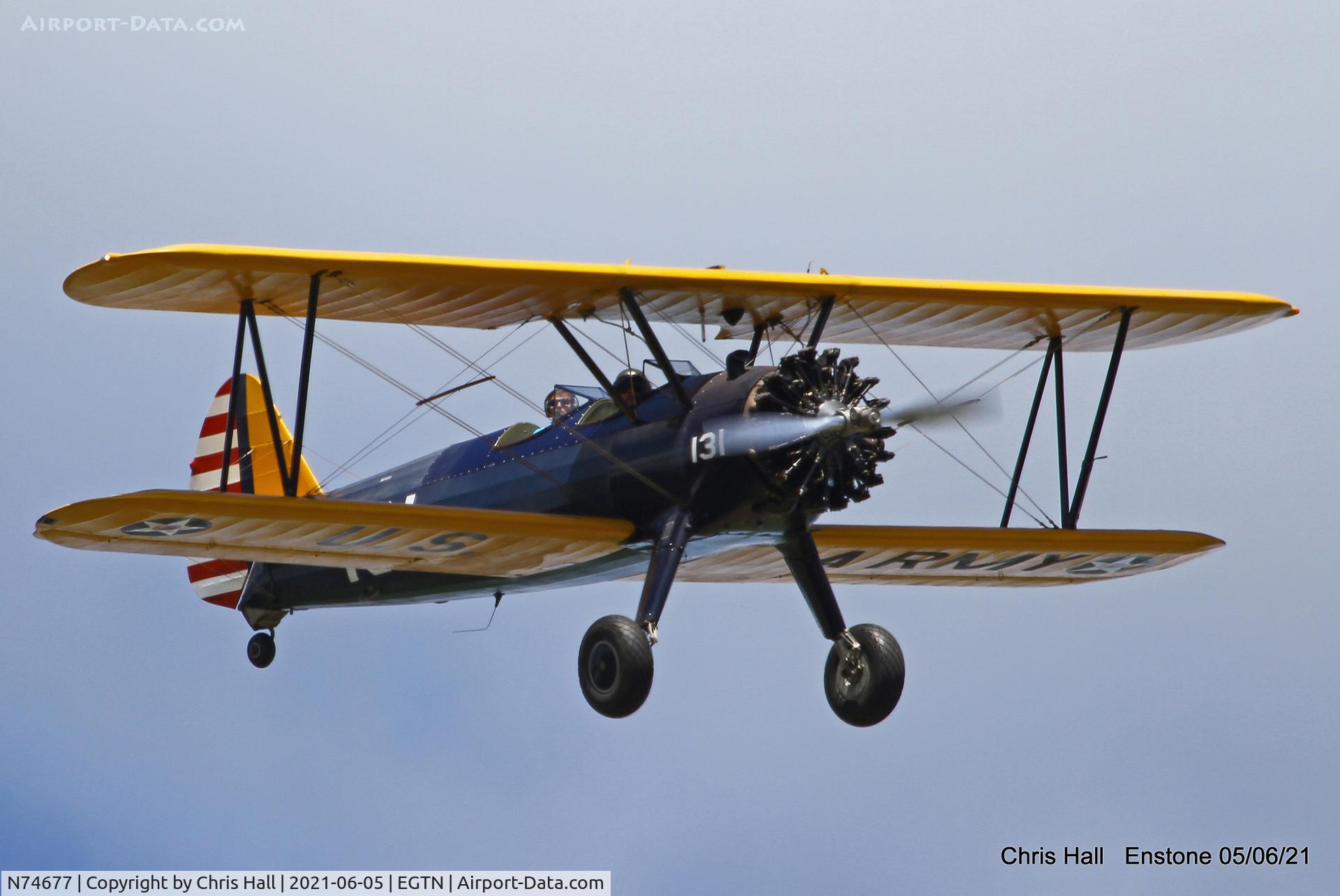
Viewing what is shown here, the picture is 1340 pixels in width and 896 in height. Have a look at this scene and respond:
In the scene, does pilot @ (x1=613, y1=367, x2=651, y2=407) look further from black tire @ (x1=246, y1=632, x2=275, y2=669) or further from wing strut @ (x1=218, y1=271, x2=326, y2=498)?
black tire @ (x1=246, y1=632, x2=275, y2=669)

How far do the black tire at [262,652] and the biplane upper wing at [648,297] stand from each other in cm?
456

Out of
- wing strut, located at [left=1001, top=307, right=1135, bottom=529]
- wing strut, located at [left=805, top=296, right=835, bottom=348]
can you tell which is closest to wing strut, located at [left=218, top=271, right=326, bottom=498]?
wing strut, located at [left=805, top=296, right=835, bottom=348]

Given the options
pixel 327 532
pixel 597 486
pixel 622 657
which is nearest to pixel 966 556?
pixel 597 486

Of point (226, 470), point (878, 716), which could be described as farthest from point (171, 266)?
point (878, 716)

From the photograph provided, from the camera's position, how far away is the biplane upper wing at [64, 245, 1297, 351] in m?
13.9

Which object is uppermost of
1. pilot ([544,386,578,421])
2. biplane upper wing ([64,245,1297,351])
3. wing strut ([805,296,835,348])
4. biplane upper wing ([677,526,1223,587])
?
biplane upper wing ([64,245,1297,351])

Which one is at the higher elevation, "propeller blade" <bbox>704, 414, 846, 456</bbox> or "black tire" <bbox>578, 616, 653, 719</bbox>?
"propeller blade" <bbox>704, 414, 846, 456</bbox>

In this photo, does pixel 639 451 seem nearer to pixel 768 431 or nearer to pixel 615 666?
pixel 768 431

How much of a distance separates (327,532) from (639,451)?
2.27m

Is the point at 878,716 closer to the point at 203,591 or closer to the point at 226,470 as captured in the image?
the point at 226,470

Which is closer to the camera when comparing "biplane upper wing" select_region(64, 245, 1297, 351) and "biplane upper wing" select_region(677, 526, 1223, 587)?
"biplane upper wing" select_region(64, 245, 1297, 351)

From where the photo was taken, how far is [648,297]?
14703mm

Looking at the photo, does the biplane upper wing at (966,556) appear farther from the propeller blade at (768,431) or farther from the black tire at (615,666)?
the black tire at (615,666)

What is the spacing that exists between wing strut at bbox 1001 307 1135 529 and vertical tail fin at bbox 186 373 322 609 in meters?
6.53
